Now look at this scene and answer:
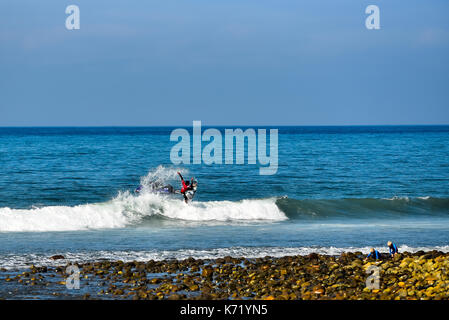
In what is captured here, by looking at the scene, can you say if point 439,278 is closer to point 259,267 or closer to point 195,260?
point 259,267

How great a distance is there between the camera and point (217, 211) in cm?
3325

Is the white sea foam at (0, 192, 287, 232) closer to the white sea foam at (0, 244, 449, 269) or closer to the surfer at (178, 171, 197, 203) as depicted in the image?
the surfer at (178, 171, 197, 203)

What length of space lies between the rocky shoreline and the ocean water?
191 cm

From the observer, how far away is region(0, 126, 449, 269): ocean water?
22.5 meters

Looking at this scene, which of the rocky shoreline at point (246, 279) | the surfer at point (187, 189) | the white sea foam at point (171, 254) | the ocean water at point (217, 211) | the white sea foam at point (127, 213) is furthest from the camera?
the surfer at point (187, 189)

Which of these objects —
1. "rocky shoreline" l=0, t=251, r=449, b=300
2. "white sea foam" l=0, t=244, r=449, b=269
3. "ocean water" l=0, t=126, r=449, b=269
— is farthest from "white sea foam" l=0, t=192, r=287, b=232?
"rocky shoreline" l=0, t=251, r=449, b=300

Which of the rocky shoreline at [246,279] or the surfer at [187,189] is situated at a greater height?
the surfer at [187,189]

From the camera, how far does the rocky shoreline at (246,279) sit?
14.8m

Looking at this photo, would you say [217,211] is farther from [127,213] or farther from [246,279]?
[246,279]

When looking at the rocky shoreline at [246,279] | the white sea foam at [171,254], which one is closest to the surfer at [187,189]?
the white sea foam at [171,254]

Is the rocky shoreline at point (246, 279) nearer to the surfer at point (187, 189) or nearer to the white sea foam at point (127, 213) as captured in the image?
the white sea foam at point (127, 213)

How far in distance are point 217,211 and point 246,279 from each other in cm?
1665

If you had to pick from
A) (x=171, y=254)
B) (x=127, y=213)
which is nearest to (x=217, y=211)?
(x=127, y=213)

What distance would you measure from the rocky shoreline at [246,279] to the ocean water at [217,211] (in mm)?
1907
